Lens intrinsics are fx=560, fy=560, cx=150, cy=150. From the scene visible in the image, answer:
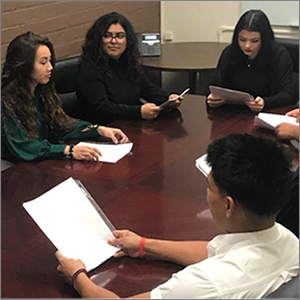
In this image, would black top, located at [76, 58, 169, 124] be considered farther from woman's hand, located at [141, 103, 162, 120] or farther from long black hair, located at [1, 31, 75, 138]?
long black hair, located at [1, 31, 75, 138]

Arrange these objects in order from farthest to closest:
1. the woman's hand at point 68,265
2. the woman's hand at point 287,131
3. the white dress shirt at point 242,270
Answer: the woman's hand at point 287,131
the woman's hand at point 68,265
the white dress shirt at point 242,270

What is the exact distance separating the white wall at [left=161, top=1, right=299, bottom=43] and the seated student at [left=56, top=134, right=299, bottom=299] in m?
3.43

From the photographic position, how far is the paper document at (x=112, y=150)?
2.19 meters

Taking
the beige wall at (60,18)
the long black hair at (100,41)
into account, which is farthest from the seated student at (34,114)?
the beige wall at (60,18)

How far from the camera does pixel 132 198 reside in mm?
1817

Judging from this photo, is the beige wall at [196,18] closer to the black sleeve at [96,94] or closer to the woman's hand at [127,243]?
the black sleeve at [96,94]

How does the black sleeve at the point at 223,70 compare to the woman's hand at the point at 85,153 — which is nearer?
the woman's hand at the point at 85,153

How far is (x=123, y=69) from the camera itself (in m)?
2.96

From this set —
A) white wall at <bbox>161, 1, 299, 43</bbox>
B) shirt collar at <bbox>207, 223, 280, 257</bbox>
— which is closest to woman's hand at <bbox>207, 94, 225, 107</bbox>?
shirt collar at <bbox>207, 223, 280, 257</bbox>

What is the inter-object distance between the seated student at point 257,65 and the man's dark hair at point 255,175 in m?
1.67

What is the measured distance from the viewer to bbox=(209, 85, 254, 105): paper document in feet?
8.88

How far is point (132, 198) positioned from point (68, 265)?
1.56 ft

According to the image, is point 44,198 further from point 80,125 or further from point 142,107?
point 142,107

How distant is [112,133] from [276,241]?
1.31 m
